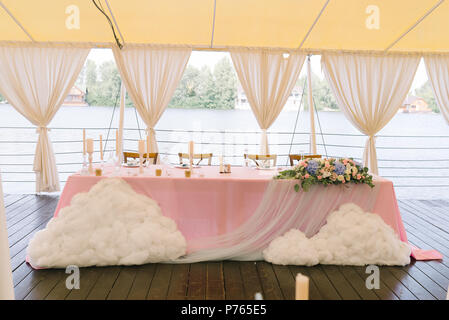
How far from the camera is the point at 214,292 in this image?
2.44 m

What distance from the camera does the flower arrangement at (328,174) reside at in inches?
118

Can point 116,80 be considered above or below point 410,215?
above

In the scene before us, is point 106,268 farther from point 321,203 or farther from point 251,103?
point 251,103

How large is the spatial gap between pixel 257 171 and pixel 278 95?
1.98 m

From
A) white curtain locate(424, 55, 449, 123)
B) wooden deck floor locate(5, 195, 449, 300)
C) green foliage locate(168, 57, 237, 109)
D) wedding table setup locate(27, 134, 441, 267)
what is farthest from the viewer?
green foliage locate(168, 57, 237, 109)

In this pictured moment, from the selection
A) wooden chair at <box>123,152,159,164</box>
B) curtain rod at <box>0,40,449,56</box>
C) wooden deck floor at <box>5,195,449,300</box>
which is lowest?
wooden deck floor at <box>5,195,449,300</box>

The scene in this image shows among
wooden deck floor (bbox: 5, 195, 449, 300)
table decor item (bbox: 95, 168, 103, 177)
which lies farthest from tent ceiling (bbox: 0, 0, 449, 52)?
wooden deck floor (bbox: 5, 195, 449, 300)

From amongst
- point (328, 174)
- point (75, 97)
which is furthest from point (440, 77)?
point (75, 97)

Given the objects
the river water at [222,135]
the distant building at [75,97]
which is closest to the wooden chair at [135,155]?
the distant building at [75,97]

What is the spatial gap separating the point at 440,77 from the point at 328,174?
11.3 feet

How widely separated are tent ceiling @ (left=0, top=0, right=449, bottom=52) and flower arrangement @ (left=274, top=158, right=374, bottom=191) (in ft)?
6.66

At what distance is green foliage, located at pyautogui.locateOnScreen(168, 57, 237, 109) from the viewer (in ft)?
64.0

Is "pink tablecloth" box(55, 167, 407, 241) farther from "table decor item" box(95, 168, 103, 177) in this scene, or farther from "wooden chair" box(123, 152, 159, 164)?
"wooden chair" box(123, 152, 159, 164)
